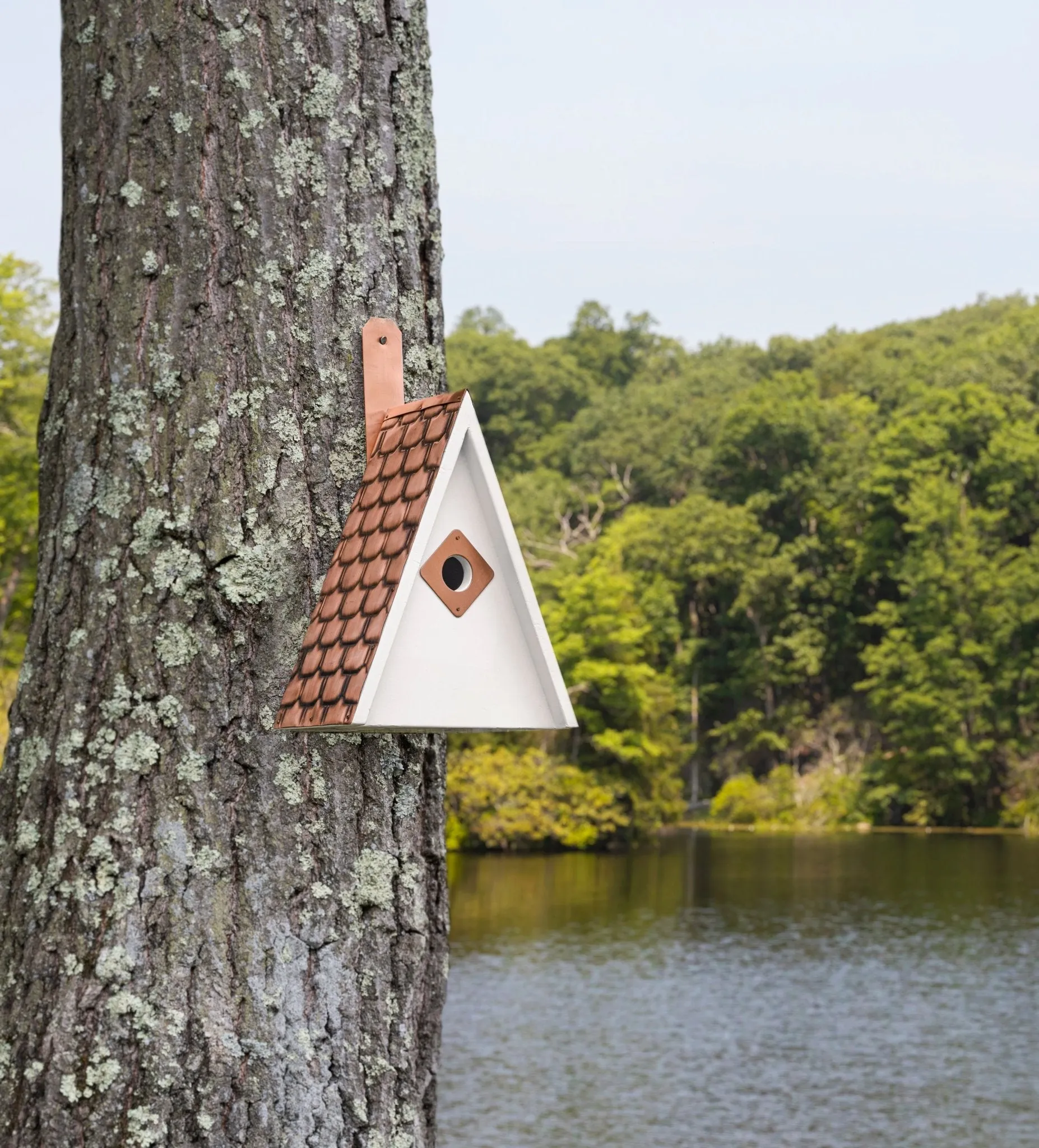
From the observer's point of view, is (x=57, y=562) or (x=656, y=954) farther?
(x=656, y=954)

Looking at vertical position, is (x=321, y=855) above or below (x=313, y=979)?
above

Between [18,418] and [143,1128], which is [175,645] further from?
[18,418]

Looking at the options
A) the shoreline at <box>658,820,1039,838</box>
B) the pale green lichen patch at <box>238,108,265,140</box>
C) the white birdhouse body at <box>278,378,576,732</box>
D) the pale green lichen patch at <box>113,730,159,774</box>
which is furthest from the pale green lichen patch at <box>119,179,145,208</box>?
the shoreline at <box>658,820,1039,838</box>

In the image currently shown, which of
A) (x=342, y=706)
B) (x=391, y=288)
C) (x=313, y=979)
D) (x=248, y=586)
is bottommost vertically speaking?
(x=313, y=979)

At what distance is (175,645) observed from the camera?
A: 6.41 feet

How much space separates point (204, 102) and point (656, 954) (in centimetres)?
1793

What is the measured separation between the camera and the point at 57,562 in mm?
2041

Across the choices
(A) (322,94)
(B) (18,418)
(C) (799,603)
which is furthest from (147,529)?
(C) (799,603)

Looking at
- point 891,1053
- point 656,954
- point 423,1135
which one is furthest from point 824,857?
point 423,1135

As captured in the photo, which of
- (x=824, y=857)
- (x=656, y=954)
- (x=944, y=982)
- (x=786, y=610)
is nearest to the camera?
(x=944, y=982)

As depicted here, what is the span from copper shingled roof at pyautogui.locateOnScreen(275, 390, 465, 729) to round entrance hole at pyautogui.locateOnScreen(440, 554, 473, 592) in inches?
5.5

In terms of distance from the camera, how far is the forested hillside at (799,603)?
35.9 m

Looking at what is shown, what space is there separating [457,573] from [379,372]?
290 millimetres

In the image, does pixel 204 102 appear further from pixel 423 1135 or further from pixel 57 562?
pixel 423 1135
